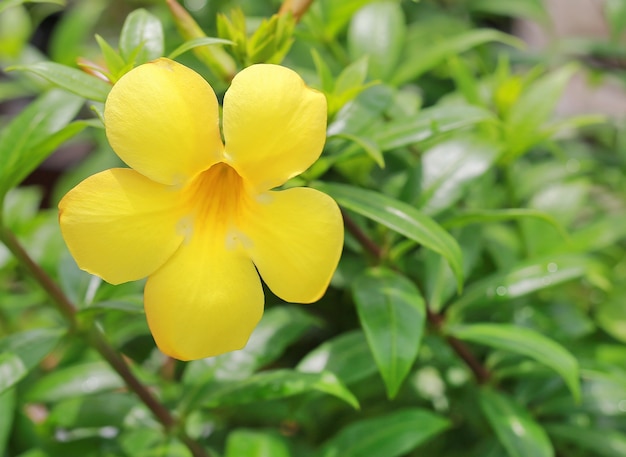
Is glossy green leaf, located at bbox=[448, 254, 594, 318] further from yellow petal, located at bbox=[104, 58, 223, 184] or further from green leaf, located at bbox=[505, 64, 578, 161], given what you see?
yellow petal, located at bbox=[104, 58, 223, 184]

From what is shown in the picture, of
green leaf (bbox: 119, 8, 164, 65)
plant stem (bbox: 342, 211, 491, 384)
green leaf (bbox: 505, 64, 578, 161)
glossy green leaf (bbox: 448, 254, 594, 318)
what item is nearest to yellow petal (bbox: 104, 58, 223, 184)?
green leaf (bbox: 119, 8, 164, 65)

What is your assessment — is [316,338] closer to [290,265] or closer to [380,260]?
[380,260]

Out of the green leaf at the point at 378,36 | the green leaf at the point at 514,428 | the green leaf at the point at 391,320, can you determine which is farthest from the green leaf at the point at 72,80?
the green leaf at the point at 514,428

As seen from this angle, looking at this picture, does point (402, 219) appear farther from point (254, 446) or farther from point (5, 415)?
point (5, 415)

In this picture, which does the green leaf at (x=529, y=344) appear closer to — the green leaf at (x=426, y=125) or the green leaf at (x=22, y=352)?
the green leaf at (x=426, y=125)

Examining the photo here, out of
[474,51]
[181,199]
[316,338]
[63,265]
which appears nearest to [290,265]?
[181,199]

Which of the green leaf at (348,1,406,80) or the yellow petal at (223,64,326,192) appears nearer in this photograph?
the yellow petal at (223,64,326,192)

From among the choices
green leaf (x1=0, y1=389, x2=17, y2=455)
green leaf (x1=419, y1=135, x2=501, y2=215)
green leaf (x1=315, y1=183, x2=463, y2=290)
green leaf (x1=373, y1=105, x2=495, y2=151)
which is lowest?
green leaf (x1=0, y1=389, x2=17, y2=455)
